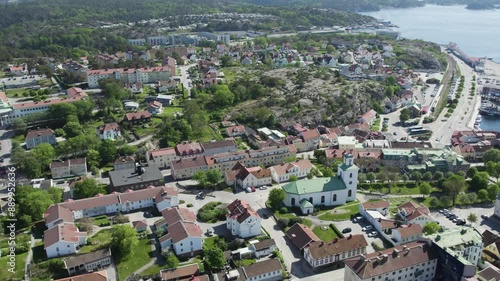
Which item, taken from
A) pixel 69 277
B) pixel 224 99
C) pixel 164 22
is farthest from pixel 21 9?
pixel 69 277

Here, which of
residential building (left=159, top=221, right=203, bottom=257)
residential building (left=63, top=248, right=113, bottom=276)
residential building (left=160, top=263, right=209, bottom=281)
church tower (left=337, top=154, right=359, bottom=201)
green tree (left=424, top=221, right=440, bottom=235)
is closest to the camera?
residential building (left=160, top=263, right=209, bottom=281)

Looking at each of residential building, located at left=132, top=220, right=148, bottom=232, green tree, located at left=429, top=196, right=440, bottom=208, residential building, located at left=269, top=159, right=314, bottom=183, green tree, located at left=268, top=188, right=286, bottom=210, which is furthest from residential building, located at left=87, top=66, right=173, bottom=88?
green tree, located at left=429, top=196, right=440, bottom=208

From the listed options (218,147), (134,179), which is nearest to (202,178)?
(134,179)

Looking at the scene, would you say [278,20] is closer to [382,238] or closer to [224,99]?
[224,99]

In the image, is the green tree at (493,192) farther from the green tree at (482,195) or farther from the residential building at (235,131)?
the residential building at (235,131)

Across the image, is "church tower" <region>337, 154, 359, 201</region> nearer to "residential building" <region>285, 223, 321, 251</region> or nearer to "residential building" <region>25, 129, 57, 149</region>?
→ "residential building" <region>285, 223, 321, 251</region>
